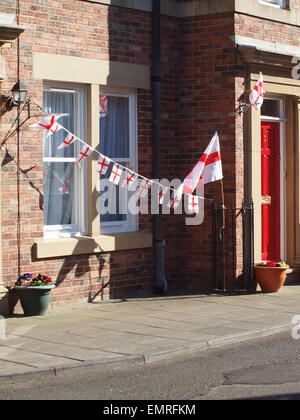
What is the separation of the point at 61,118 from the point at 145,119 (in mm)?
1523

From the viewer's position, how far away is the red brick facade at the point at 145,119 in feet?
35.0

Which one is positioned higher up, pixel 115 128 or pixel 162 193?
pixel 115 128

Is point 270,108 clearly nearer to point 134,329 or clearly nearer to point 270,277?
point 270,277

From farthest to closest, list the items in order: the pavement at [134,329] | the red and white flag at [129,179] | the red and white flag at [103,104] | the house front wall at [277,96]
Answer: the house front wall at [277,96] → the red and white flag at [103,104] → the red and white flag at [129,179] → the pavement at [134,329]

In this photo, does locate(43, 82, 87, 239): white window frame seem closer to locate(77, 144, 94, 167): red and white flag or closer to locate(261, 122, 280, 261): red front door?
locate(77, 144, 94, 167): red and white flag

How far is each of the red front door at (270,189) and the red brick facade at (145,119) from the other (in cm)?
93

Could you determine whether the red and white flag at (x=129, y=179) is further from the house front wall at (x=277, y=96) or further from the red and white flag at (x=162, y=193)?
the house front wall at (x=277, y=96)

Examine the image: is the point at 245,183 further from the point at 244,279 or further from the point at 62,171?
the point at 62,171

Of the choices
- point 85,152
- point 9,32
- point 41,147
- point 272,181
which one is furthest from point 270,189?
point 9,32

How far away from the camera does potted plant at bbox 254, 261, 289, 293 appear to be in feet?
40.5

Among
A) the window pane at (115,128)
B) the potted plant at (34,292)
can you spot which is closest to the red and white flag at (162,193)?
the window pane at (115,128)

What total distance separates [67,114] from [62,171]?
810 mm

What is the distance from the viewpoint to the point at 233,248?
12391 mm
